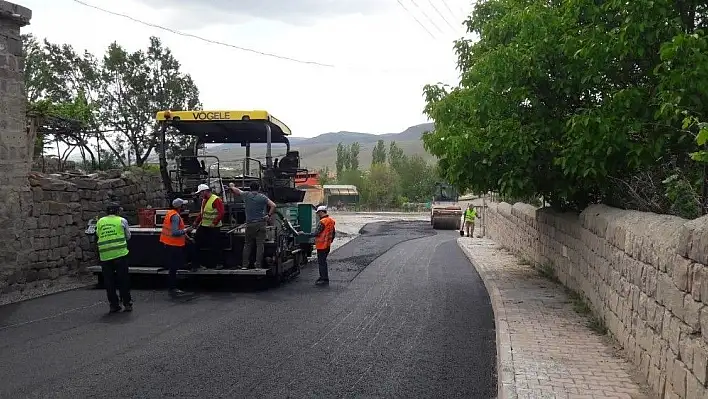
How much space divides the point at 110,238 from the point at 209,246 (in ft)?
7.18

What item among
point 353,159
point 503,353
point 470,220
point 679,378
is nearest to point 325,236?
point 503,353

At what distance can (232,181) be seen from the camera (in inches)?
488

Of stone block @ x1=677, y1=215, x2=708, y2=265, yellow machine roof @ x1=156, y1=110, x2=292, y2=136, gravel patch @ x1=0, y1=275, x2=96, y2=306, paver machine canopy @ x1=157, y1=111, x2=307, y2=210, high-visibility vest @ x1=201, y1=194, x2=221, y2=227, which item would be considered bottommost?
gravel patch @ x1=0, y1=275, x2=96, y2=306

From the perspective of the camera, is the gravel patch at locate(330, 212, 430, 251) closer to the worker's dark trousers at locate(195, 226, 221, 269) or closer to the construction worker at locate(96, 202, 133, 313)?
the worker's dark trousers at locate(195, 226, 221, 269)

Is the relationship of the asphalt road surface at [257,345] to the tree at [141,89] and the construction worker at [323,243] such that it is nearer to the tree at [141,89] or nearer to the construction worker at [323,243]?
the construction worker at [323,243]

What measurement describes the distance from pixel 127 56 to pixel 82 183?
864 inches

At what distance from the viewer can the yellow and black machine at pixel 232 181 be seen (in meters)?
11.0

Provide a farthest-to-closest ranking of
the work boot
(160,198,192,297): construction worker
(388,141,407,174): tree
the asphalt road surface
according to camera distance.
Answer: (388,141,407,174): tree < (160,198,192,297): construction worker < the work boot < the asphalt road surface

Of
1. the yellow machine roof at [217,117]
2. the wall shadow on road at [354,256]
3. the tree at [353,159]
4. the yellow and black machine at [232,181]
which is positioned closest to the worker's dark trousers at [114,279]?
the yellow and black machine at [232,181]

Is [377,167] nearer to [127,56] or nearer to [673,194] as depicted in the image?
[127,56]

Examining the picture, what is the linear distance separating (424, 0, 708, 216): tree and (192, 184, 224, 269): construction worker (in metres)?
3.88

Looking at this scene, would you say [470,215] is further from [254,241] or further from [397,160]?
[397,160]

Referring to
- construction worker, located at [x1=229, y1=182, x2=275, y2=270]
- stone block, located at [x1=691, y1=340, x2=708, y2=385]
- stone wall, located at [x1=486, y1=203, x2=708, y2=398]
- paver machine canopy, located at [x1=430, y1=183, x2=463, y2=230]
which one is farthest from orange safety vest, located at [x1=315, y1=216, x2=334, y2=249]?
paver machine canopy, located at [x1=430, y1=183, x2=463, y2=230]

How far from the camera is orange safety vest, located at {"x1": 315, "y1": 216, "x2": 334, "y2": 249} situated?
39.5 feet
